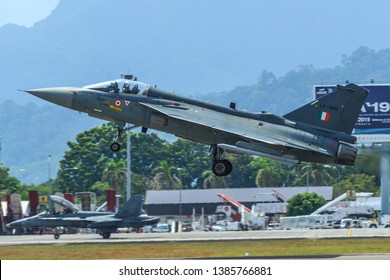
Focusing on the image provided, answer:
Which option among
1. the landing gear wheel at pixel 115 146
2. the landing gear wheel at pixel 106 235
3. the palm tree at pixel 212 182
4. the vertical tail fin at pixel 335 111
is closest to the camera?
the landing gear wheel at pixel 115 146

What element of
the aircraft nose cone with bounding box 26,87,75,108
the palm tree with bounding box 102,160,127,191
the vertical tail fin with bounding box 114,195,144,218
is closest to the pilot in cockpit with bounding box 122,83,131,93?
the aircraft nose cone with bounding box 26,87,75,108

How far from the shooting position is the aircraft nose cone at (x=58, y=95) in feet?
125

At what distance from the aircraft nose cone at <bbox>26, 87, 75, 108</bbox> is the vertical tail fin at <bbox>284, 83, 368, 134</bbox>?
9856 mm

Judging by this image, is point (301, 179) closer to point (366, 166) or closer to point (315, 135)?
point (366, 166)

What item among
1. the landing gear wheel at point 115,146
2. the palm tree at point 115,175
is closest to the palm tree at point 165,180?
the palm tree at point 115,175

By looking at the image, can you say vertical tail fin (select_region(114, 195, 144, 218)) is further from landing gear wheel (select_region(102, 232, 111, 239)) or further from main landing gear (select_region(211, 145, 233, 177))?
main landing gear (select_region(211, 145, 233, 177))

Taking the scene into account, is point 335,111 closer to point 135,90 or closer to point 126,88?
point 135,90

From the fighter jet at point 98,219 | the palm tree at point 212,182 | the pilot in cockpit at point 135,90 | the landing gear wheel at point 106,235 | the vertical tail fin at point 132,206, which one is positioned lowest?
the landing gear wheel at point 106,235

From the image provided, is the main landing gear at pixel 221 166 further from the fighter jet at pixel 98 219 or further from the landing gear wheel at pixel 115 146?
the fighter jet at pixel 98 219

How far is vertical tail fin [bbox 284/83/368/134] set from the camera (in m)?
39.5

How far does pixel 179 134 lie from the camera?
125 feet

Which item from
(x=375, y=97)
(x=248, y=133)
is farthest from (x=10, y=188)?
(x=248, y=133)

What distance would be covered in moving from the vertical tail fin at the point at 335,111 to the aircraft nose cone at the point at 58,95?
→ 388 inches

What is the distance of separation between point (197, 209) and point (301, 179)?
2522 centimetres
